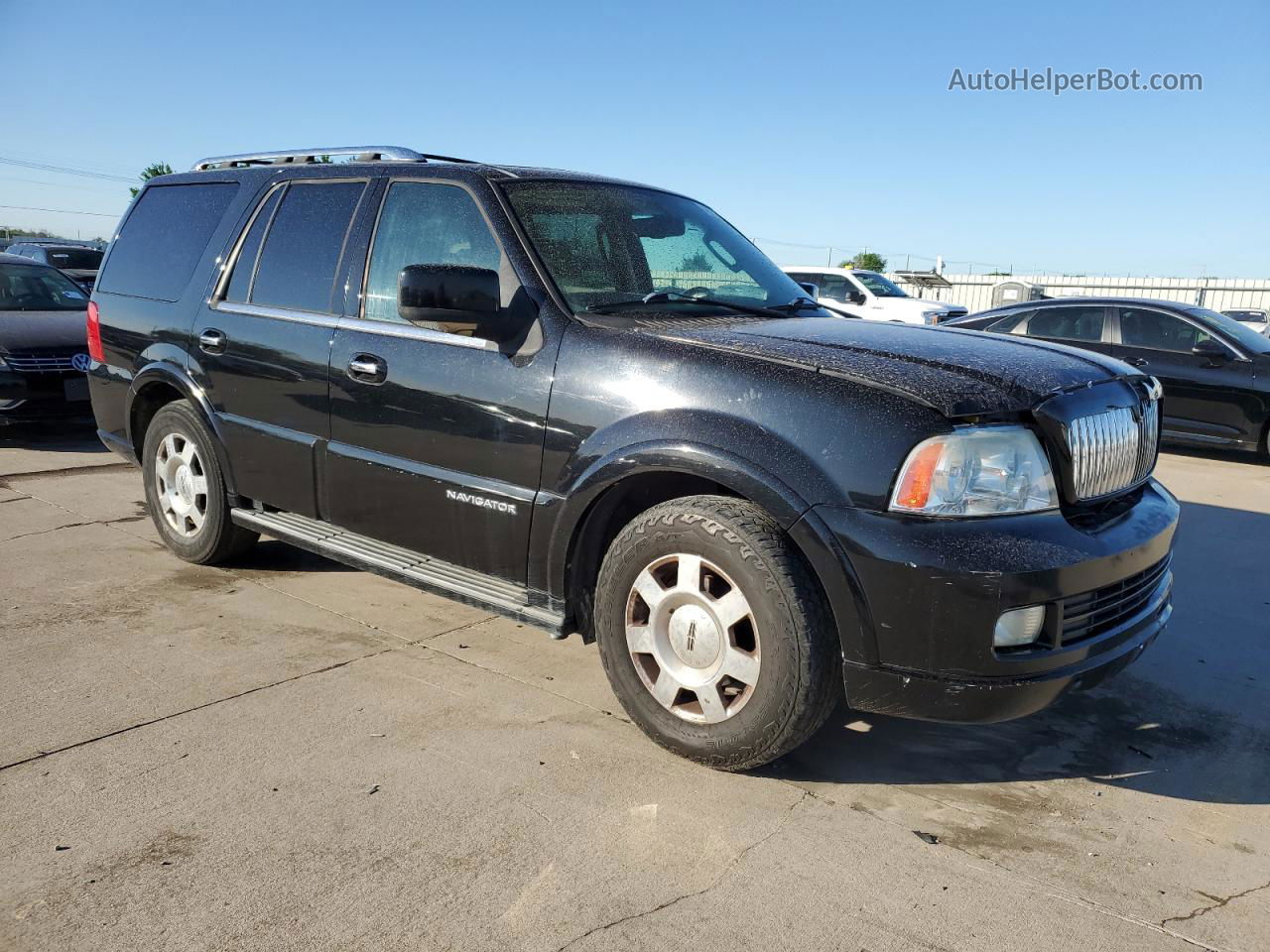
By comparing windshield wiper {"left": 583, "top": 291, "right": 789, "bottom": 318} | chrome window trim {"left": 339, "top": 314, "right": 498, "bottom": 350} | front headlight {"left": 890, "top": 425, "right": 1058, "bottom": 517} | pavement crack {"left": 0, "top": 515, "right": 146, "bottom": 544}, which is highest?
windshield wiper {"left": 583, "top": 291, "right": 789, "bottom": 318}

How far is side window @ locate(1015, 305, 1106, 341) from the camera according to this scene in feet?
A: 32.8

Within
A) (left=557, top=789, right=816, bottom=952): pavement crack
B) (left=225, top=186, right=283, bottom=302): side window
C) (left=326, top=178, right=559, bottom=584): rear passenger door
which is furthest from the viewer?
(left=225, top=186, right=283, bottom=302): side window

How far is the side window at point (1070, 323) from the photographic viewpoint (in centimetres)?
999

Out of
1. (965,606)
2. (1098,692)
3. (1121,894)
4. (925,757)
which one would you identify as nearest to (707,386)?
(965,606)

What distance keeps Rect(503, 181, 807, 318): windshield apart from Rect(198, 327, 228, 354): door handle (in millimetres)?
1674

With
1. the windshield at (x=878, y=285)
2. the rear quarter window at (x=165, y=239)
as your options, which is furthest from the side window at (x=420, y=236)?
the windshield at (x=878, y=285)

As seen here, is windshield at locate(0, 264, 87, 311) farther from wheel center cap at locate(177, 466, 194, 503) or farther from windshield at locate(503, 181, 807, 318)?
windshield at locate(503, 181, 807, 318)

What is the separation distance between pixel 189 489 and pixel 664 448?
304 centimetres

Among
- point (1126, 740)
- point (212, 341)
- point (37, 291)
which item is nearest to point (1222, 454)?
point (1126, 740)

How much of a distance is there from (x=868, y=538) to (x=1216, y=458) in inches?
337

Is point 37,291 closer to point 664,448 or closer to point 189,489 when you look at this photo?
point 189,489

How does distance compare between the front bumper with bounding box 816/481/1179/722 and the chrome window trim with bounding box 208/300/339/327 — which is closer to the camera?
the front bumper with bounding box 816/481/1179/722

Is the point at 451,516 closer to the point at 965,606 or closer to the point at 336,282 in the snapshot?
the point at 336,282

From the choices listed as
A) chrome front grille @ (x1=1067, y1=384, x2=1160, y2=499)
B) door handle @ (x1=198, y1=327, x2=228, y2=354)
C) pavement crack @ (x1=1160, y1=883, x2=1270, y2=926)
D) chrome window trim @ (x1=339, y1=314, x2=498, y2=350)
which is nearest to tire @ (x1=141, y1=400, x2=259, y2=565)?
door handle @ (x1=198, y1=327, x2=228, y2=354)
